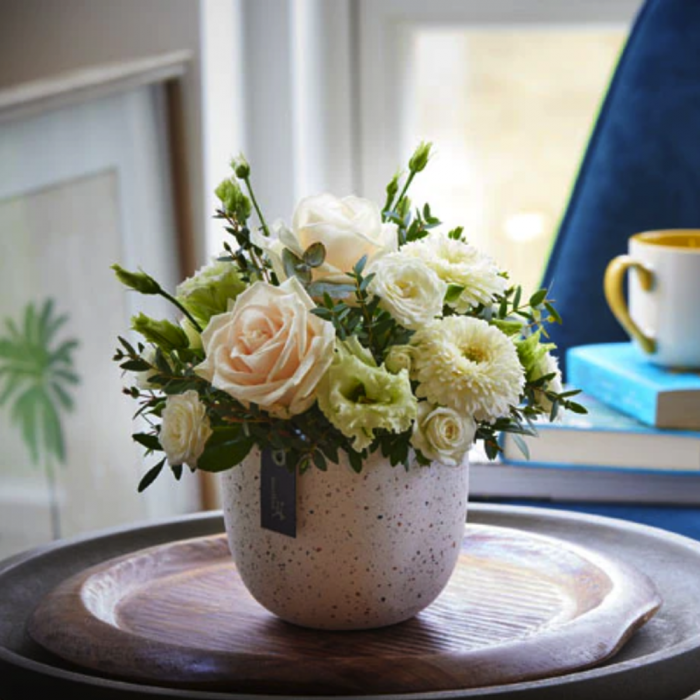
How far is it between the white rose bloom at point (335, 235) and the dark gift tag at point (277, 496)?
11 centimetres

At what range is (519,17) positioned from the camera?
6.66 ft

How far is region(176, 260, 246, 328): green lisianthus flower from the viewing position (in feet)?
2.47

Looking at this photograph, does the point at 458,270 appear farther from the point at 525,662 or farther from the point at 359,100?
the point at 359,100

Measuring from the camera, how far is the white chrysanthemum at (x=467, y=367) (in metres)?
0.71

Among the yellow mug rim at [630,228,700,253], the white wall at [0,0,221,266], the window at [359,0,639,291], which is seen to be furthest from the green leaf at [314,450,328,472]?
the window at [359,0,639,291]

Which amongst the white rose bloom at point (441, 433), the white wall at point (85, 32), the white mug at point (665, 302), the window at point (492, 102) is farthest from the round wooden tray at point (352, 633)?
the window at point (492, 102)

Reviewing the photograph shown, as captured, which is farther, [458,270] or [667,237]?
[667,237]

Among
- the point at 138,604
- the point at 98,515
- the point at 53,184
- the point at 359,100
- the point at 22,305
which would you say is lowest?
the point at 98,515

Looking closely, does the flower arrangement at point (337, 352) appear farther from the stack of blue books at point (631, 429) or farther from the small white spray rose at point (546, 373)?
the stack of blue books at point (631, 429)

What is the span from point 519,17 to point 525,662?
1525 mm

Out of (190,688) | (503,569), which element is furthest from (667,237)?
(190,688)

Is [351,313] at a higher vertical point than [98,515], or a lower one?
higher

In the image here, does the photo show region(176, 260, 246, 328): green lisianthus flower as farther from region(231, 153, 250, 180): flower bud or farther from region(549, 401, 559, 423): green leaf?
region(549, 401, 559, 423): green leaf

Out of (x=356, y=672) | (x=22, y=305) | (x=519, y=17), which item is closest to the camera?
(x=356, y=672)
